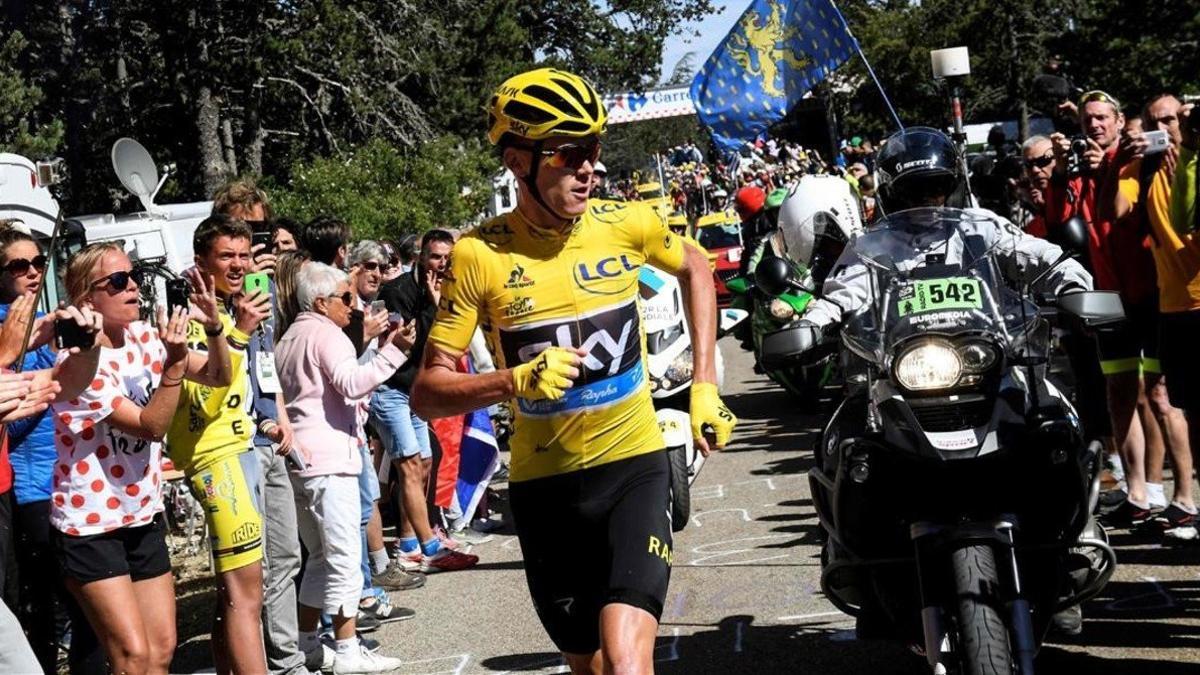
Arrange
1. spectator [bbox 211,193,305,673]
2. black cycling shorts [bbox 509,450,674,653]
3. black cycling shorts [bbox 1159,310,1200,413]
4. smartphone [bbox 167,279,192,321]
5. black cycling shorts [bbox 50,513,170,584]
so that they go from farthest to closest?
black cycling shorts [bbox 1159,310,1200,413], spectator [bbox 211,193,305,673], smartphone [bbox 167,279,192,321], black cycling shorts [bbox 50,513,170,584], black cycling shorts [bbox 509,450,674,653]

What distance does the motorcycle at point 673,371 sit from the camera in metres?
8.71

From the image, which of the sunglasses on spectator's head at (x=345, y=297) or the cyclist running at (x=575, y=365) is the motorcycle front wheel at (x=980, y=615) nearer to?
the cyclist running at (x=575, y=365)

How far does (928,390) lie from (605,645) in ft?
4.16

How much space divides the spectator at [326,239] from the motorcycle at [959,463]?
148 inches

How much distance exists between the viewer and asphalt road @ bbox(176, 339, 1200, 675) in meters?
6.21

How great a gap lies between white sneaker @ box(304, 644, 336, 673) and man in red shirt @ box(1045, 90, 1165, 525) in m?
4.05

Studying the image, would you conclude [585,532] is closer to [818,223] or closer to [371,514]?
[818,223]

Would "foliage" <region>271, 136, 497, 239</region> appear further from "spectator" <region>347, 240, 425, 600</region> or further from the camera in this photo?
the camera

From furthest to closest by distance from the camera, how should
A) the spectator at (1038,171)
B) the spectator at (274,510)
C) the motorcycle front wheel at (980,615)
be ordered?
the spectator at (1038,171)
the spectator at (274,510)
the motorcycle front wheel at (980,615)

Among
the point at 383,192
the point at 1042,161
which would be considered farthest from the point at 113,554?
the point at 383,192

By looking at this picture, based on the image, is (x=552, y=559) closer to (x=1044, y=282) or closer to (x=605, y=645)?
(x=605, y=645)

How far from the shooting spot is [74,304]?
18.8 feet

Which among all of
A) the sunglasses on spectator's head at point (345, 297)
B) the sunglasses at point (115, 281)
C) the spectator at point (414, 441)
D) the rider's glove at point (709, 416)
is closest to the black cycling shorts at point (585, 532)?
the rider's glove at point (709, 416)

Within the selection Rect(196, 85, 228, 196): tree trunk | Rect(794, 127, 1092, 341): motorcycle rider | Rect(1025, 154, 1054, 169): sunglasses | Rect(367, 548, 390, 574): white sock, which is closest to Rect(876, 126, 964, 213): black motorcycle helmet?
Rect(794, 127, 1092, 341): motorcycle rider
